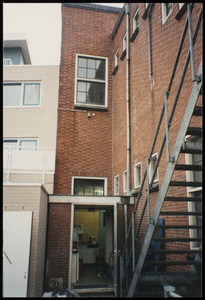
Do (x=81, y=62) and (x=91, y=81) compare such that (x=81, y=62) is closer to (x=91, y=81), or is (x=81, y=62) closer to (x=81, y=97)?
(x=91, y=81)

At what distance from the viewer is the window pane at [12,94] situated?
1101 cm

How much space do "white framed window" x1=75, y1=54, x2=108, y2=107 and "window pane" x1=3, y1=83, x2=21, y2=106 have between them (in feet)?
8.61

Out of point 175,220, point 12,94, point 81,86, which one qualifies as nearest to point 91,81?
point 81,86

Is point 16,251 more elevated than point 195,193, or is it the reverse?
point 195,193

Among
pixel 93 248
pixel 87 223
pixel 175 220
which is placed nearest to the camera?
pixel 175 220

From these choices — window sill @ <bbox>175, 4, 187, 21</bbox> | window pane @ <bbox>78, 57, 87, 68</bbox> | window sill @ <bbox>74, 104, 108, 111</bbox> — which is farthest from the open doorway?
window pane @ <bbox>78, 57, 87, 68</bbox>

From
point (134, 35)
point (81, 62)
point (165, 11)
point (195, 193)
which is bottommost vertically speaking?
point (195, 193)

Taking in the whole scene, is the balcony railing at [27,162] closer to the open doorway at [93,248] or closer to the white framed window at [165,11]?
the open doorway at [93,248]

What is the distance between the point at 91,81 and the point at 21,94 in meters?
3.10

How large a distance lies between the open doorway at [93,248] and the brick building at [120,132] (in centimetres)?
6

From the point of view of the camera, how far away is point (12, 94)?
11.1 m

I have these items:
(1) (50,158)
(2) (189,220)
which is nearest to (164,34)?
(2) (189,220)

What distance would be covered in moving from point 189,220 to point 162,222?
0.93 metres

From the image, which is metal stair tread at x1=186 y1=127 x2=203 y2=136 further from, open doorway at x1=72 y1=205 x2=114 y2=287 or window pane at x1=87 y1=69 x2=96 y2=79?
window pane at x1=87 y1=69 x2=96 y2=79
